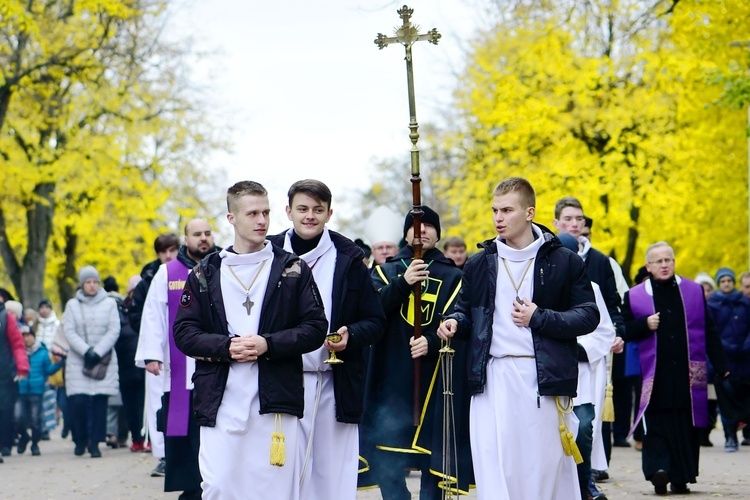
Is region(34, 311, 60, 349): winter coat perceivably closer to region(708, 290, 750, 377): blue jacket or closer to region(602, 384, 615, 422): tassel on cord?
region(708, 290, 750, 377): blue jacket

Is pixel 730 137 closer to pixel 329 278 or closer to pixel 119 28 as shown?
pixel 119 28

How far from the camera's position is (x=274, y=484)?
22.8ft

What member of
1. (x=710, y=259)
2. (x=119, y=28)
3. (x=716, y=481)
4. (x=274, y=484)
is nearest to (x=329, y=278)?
(x=274, y=484)

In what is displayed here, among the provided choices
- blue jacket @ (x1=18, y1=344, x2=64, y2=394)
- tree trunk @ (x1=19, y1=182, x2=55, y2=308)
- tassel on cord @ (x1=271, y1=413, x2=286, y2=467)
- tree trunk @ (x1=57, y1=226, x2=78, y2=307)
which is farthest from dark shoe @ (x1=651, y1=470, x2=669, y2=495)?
tree trunk @ (x1=57, y1=226, x2=78, y2=307)

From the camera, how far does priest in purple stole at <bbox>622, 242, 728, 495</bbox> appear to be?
37.4ft

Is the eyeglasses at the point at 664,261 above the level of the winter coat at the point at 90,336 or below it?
above

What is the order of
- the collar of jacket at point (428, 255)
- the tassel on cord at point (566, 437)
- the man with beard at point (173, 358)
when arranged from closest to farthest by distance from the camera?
1. the tassel on cord at point (566, 437)
2. the collar of jacket at point (428, 255)
3. the man with beard at point (173, 358)

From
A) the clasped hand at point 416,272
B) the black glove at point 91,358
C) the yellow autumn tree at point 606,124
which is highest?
the yellow autumn tree at point 606,124

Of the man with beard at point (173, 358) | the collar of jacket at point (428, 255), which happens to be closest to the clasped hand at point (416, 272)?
the collar of jacket at point (428, 255)

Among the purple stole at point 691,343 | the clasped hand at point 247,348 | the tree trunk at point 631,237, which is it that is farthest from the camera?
the tree trunk at point 631,237

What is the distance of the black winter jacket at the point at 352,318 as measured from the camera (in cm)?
759

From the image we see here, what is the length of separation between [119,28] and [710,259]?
50.7ft

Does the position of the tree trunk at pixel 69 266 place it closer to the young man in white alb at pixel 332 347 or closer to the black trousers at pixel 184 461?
the black trousers at pixel 184 461

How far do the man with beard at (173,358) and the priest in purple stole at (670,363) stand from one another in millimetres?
3752
